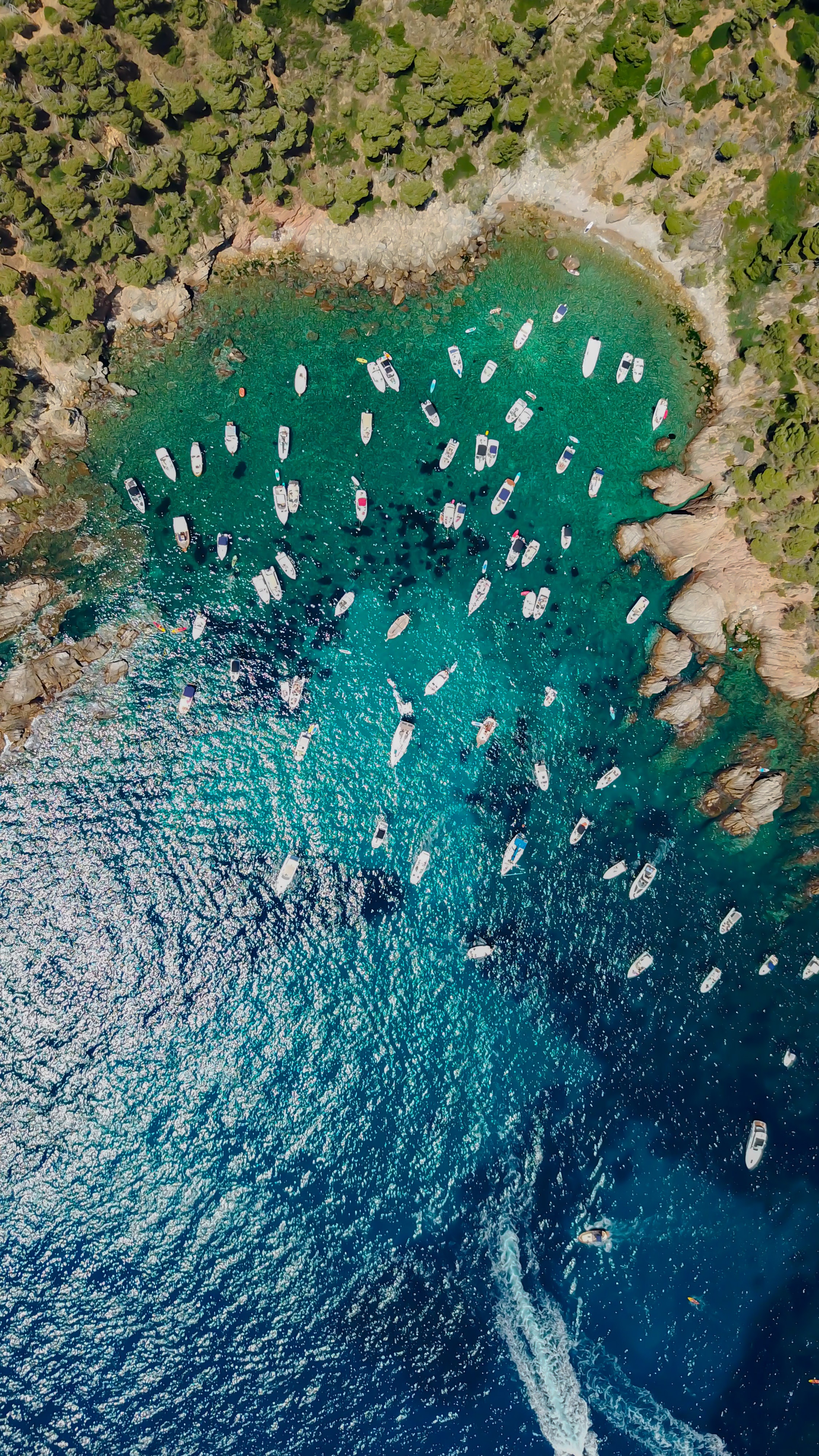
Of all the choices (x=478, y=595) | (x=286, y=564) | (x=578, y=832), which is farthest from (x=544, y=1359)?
(x=286, y=564)

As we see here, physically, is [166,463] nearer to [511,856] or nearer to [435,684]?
[435,684]

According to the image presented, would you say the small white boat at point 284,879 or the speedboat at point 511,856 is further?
the speedboat at point 511,856

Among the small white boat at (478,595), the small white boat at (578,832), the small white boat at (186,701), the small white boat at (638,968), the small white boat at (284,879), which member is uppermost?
the small white boat at (478,595)

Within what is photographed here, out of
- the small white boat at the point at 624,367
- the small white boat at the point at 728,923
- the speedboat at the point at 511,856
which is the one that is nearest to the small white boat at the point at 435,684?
the speedboat at the point at 511,856

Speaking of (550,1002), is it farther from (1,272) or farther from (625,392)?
(1,272)

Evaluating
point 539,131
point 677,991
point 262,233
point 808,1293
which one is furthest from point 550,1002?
point 539,131

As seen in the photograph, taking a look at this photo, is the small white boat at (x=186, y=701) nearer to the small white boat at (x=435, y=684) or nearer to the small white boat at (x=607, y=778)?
the small white boat at (x=435, y=684)
